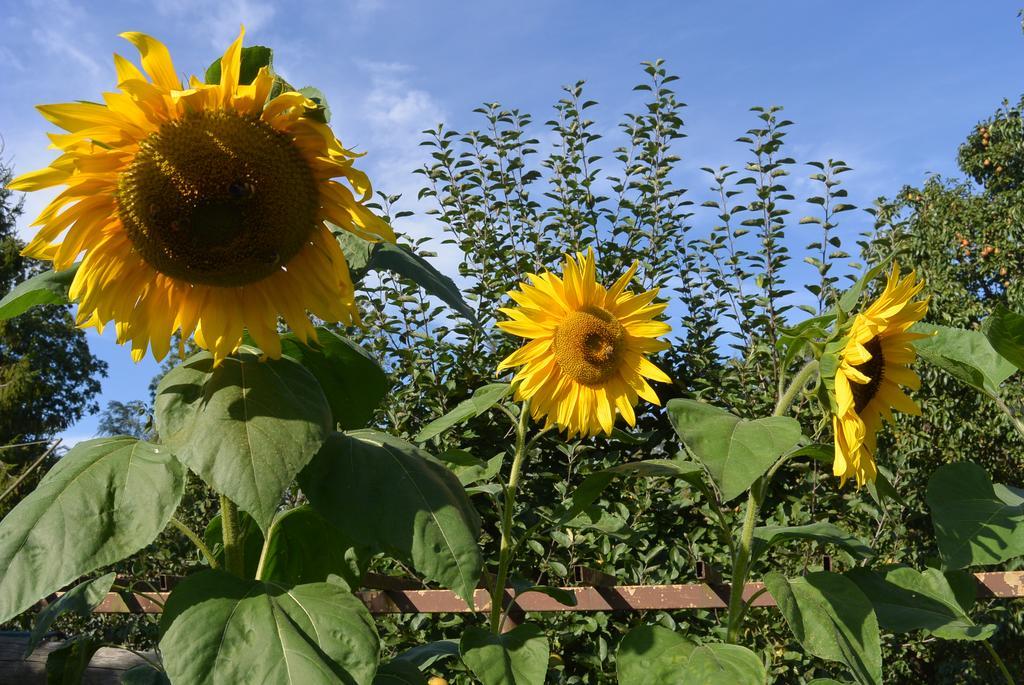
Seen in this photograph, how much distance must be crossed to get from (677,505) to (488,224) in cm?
172

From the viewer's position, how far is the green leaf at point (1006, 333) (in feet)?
6.31

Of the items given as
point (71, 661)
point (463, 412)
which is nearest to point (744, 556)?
point (463, 412)

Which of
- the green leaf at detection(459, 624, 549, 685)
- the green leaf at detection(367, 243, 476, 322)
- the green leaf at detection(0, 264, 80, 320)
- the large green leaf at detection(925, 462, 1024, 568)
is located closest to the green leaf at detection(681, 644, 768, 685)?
the green leaf at detection(459, 624, 549, 685)

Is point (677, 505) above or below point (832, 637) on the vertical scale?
above

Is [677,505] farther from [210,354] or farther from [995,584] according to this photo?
[210,354]

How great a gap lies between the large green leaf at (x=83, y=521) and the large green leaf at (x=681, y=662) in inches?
31.4

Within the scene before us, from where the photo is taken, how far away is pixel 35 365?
24250 mm

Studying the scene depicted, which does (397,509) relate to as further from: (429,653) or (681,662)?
(429,653)

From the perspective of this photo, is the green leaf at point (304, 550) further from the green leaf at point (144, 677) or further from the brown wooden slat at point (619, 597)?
the brown wooden slat at point (619, 597)

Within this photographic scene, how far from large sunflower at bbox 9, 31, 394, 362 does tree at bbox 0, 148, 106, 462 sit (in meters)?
20.4

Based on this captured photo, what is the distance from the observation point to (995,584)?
2.95m

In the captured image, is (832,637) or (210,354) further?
(832,637)

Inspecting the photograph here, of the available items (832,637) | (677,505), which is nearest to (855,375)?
(832,637)

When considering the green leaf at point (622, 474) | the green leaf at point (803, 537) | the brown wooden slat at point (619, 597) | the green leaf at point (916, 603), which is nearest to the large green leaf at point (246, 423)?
the green leaf at point (622, 474)
